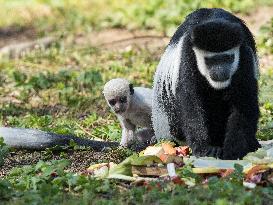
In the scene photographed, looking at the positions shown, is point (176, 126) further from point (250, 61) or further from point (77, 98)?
point (77, 98)

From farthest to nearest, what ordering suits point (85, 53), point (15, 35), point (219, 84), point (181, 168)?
point (15, 35) → point (85, 53) → point (219, 84) → point (181, 168)

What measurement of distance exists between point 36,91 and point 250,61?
11.2ft

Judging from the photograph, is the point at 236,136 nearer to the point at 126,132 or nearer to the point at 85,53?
the point at 126,132

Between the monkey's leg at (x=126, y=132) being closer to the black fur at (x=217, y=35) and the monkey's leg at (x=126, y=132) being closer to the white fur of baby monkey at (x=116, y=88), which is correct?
the white fur of baby monkey at (x=116, y=88)

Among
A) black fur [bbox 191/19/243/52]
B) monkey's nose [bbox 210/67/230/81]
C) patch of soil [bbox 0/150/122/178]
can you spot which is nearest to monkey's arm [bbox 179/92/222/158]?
monkey's nose [bbox 210/67/230/81]

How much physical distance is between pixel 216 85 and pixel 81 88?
128 inches

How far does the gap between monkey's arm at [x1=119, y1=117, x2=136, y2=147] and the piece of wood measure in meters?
1.12

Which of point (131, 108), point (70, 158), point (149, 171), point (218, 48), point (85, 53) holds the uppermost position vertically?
point (218, 48)

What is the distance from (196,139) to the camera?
17.6ft

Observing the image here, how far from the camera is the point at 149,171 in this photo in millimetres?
4934

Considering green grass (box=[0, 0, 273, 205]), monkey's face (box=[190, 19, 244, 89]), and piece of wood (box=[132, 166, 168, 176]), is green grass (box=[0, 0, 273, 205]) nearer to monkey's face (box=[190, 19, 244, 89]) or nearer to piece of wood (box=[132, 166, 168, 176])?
piece of wood (box=[132, 166, 168, 176])

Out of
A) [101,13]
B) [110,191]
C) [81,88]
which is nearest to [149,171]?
[110,191]

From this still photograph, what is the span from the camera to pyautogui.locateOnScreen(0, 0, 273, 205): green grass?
4441mm

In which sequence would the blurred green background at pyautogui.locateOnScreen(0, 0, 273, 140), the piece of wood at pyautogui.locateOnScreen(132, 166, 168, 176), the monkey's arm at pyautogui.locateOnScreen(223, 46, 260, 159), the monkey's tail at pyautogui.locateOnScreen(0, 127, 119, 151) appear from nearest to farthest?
the piece of wood at pyautogui.locateOnScreen(132, 166, 168, 176) → the monkey's arm at pyautogui.locateOnScreen(223, 46, 260, 159) → the monkey's tail at pyautogui.locateOnScreen(0, 127, 119, 151) → the blurred green background at pyautogui.locateOnScreen(0, 0, 273, 140)
